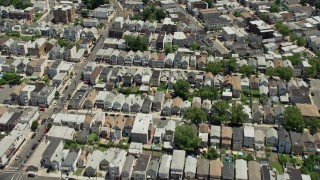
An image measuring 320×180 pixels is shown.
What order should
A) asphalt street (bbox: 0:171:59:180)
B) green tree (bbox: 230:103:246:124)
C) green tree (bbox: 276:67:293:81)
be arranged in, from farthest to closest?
green tree (bbox: 276:67:293:81) < green tree (bbox: 230:103:246:124) < asphalt street (bbox: 0:171:59:180)

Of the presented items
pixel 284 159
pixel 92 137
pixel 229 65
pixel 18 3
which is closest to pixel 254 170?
pixel 284 159

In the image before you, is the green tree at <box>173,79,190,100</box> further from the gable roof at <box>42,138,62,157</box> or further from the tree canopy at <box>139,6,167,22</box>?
the tree canopy at <box>139,6,167,22</box>

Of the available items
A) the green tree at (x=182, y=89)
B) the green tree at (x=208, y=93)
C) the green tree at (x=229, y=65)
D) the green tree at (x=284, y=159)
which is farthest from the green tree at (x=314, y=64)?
the green tree at (x=284, y=159)

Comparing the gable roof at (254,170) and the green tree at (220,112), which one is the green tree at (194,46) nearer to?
the green tree at (220,112)

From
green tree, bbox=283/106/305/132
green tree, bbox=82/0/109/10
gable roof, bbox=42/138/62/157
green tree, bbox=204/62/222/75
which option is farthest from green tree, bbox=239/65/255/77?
green tree, bbox=82/0/109/10

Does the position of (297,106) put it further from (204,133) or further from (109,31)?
(109,31)

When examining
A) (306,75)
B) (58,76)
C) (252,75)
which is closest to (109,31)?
(58,76)

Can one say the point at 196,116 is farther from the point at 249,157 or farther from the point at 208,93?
the point at 249,157
